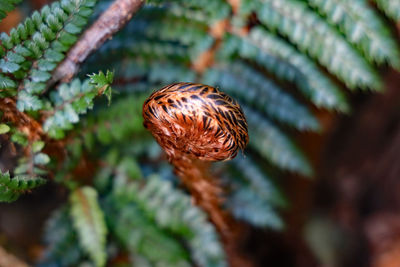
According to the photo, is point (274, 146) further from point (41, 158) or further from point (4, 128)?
point (4, 128)

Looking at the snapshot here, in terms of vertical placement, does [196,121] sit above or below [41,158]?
above

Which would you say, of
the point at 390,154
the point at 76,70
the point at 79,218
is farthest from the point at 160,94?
the point at 390,154

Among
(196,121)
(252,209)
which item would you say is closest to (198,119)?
(196,121)

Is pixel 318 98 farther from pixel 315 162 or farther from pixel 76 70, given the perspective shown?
pixel 315 162

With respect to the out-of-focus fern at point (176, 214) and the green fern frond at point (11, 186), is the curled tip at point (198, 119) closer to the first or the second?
the green fern frond at point (11, 186)

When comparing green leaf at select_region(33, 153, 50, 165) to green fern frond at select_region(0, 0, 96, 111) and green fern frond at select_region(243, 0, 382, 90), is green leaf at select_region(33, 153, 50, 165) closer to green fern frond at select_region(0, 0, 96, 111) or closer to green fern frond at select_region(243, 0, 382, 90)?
green fern frond at select_region(0, 0, 96, 111)

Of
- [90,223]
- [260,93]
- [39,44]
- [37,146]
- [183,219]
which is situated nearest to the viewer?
[39,44]
